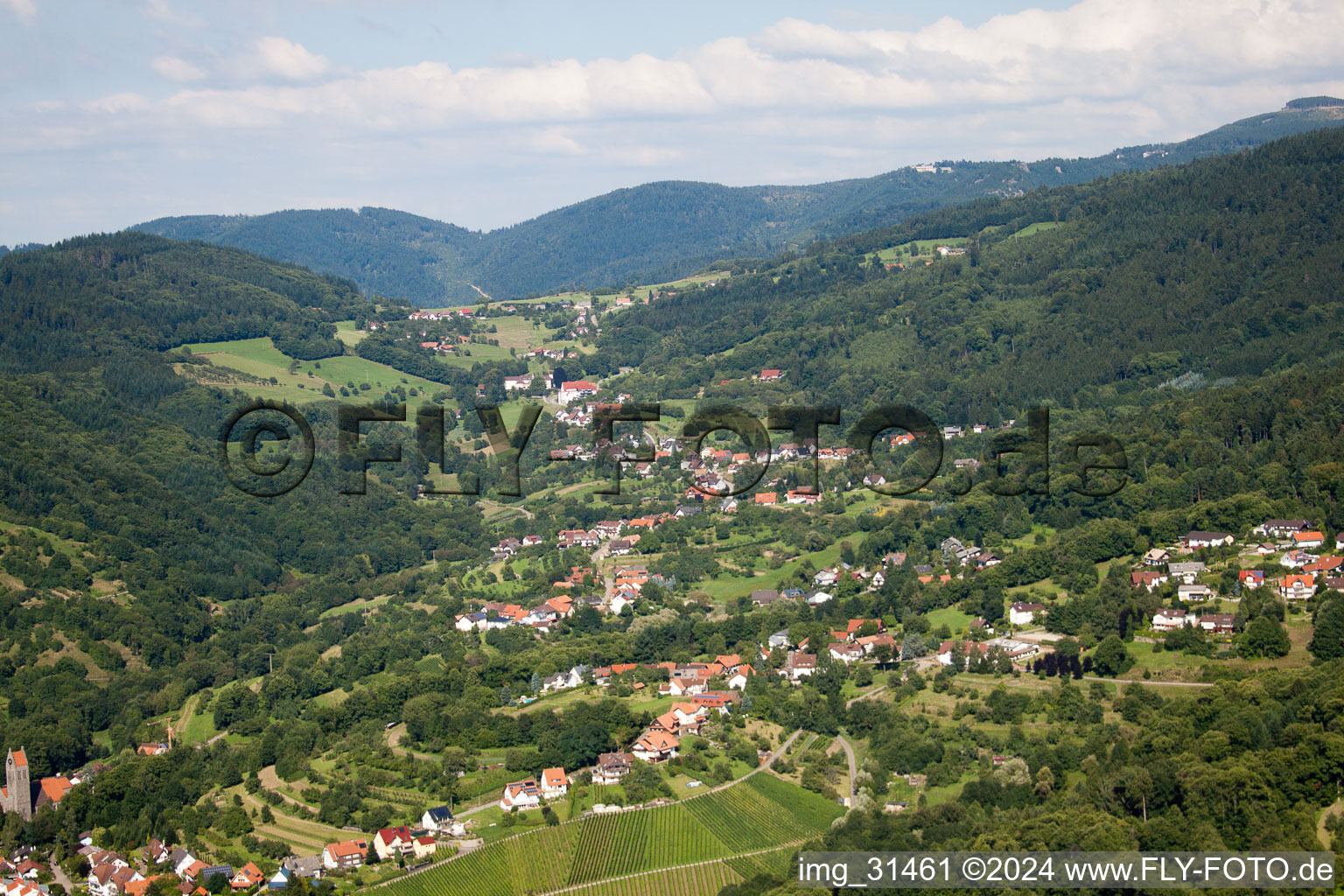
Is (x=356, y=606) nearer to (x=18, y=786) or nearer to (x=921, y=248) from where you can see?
(x=18, y=786)

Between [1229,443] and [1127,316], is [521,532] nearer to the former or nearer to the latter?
[1229,443]

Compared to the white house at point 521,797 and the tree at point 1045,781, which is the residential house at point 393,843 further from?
the tree at point 1045,781

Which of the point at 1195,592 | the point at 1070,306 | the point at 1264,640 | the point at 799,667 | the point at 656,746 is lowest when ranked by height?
the point at 656,746

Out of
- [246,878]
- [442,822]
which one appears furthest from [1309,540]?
[246,878]

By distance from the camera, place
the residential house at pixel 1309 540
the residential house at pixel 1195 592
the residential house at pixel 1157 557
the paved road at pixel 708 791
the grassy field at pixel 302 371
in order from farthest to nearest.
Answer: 1. the grassy field at pixel 302 371
2. the residential house at pixel 1157 557
3. the residential house at pixel 1309 540
4. the residential house at pixel 1195 592
5. the paved road at pixel 708 791

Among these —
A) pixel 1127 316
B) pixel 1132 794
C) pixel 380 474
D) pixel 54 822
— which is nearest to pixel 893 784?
pixel 1132 794

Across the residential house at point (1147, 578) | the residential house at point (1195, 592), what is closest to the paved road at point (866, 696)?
the residential house at point (1147, 578)

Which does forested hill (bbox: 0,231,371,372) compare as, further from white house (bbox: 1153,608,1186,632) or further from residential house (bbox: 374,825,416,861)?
white house (bbox: 1153,608,1186,632)
